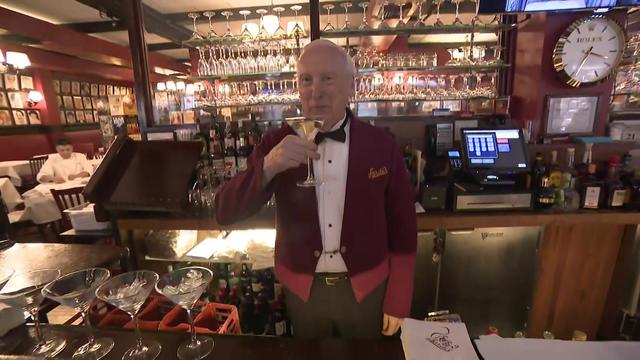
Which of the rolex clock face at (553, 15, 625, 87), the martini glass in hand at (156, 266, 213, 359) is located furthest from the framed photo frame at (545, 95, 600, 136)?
the martini glass in hand at (156, 266, 213, 359)

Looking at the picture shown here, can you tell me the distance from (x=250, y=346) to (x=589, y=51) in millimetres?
3802

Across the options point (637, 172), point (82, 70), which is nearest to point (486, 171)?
point (637, 172)

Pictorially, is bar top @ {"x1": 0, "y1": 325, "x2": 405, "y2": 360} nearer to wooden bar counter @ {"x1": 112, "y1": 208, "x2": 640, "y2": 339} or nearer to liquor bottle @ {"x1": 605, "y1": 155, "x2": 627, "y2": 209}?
wooden bar counter @ {"x1": 112, "y1": 208, "x2": 640, "y2": 339}

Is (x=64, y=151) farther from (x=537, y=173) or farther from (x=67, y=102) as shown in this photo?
(x=537, y=173)

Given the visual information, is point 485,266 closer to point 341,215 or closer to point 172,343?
point 341,215

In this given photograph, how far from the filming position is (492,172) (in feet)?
6.79

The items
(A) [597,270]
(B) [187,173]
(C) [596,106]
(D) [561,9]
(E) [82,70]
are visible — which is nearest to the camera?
(B) [187,173]

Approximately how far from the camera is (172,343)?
38.9 inches

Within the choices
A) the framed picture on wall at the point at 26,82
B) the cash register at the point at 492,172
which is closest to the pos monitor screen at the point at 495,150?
the cash register at the point at 492,172

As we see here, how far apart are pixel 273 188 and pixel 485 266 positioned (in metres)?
1.71

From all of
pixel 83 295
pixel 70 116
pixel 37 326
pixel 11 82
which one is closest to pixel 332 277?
pixel 83 295

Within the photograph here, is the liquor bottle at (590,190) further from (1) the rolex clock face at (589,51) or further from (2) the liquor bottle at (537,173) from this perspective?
(1) the rolex clock face at (589,51)

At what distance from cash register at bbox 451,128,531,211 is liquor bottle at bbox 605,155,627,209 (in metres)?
0.47

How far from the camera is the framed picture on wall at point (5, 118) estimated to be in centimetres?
691
